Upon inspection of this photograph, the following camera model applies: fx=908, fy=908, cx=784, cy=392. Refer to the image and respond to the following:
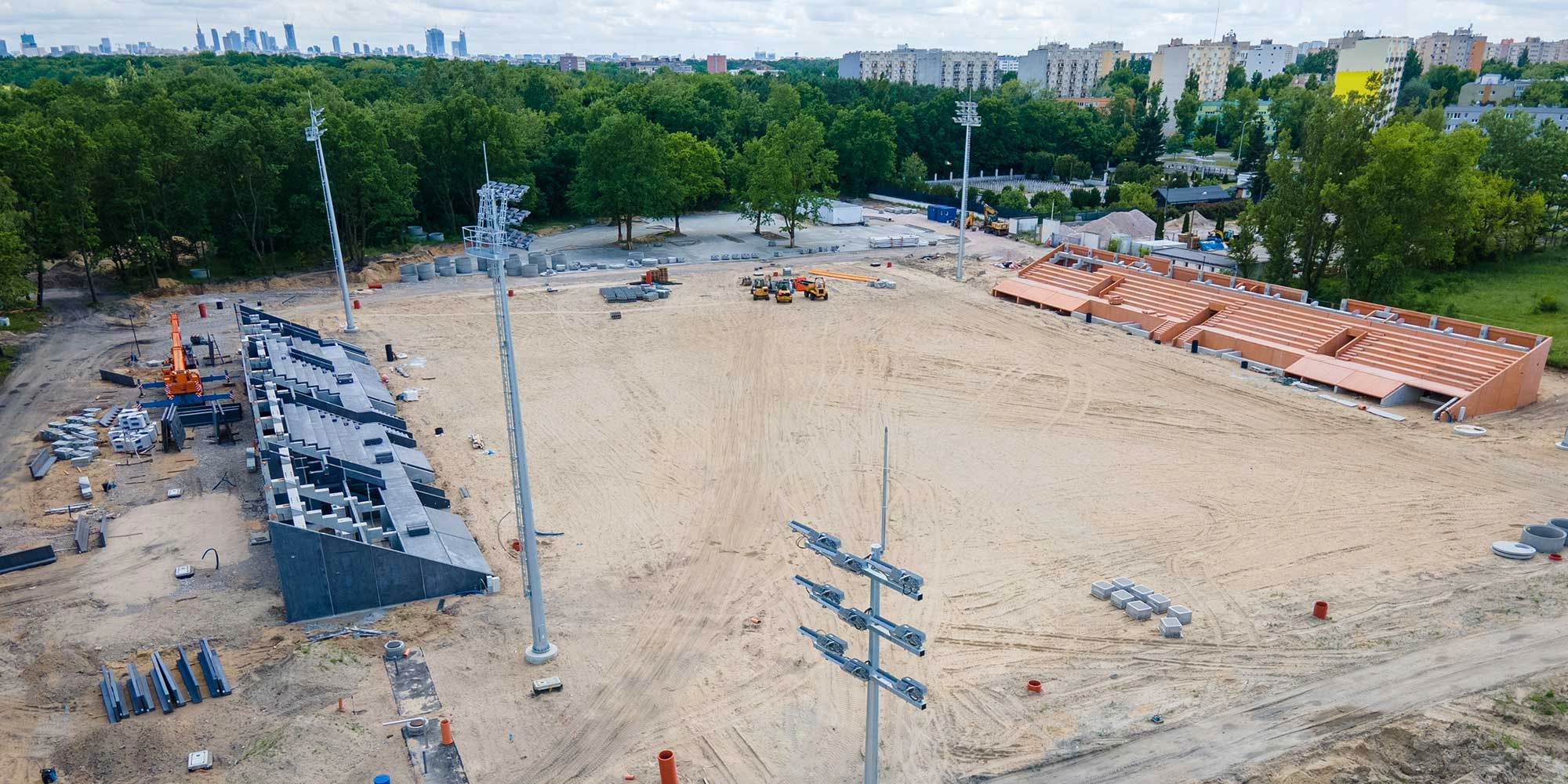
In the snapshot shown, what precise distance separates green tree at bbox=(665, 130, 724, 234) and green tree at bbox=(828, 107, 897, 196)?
1403 cm

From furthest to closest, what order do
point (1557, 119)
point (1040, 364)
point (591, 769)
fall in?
point (1557, 119)
point (1040, 364)
point (591, 769)

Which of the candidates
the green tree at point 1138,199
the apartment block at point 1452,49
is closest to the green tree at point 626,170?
the green tree at point 1138,199

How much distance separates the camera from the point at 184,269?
43000mm

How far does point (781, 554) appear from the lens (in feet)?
60.2

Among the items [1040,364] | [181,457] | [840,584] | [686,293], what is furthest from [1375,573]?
[686,293]

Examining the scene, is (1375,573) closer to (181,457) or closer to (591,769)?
(591,769)

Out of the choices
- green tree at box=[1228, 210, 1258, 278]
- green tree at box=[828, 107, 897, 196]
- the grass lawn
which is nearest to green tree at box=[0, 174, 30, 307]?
green tree at box=[1228, 210, 1258, 278]

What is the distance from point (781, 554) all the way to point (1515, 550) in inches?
566

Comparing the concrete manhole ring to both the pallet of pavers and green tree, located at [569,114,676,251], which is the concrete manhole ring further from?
green tree, located at [569,114,676,251]

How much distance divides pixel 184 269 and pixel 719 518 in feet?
120

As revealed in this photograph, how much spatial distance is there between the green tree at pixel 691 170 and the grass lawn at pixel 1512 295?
36898 mm

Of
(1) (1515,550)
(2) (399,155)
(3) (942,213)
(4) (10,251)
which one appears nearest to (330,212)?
(4) (10,251)

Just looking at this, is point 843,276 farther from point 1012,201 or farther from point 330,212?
point 1012,201

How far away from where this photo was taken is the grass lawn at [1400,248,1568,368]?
112 ft
